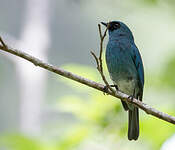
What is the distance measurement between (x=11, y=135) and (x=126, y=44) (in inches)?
70.7

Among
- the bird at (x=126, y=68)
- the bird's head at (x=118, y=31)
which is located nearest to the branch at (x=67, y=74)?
the bird at (x=126, y=68)

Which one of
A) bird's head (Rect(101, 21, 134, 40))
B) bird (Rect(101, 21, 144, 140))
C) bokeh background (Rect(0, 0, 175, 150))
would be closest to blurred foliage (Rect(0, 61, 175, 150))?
bokeh background (Rect(0, 0, 175, 150))

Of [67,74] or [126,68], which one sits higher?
[126,68]

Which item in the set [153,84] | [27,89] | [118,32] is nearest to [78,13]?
[27,89]

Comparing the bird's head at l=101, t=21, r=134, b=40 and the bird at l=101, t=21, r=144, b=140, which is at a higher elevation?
the bird's head at l=101, t=21, r=134, b=40

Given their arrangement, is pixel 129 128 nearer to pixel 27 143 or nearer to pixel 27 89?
pixel 27 143

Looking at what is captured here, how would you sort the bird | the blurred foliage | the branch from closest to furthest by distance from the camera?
the branch < the blurred foliage < the bird

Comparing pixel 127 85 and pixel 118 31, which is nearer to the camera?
pixel 127 85

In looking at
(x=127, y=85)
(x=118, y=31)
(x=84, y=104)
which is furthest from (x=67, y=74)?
(x=118, y=31)

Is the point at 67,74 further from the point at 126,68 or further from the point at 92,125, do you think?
the point at 126,68

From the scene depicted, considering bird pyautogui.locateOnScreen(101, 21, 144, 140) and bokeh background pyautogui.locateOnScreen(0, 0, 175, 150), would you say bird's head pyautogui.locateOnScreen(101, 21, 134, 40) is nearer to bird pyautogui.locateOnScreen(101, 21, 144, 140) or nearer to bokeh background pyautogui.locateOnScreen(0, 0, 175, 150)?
bird pyautogui.locateOnScreen(101, 21, 144, 140)

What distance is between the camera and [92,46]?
1170cm

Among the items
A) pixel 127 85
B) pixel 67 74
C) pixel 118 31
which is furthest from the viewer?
pixel 118 31

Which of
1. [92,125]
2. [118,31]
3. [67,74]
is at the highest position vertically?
[118,31]
